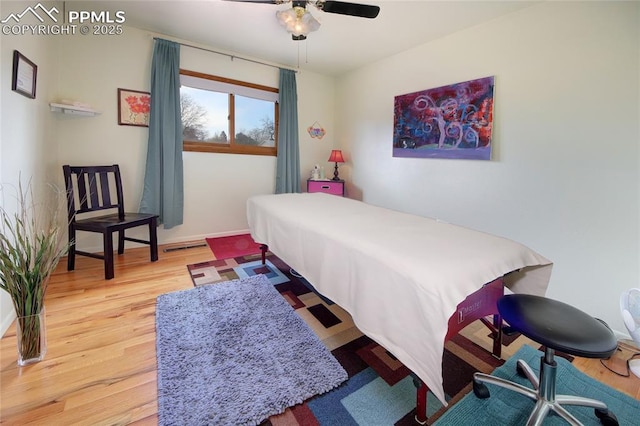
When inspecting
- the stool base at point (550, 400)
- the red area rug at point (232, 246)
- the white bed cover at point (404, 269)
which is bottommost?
the stool base at point (550, 400)

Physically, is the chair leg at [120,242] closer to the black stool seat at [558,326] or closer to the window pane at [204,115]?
the window pane at [204,115]

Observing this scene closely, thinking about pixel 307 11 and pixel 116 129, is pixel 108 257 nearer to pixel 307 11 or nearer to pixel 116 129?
pixel 116 129

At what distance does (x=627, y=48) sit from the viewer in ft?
5.94

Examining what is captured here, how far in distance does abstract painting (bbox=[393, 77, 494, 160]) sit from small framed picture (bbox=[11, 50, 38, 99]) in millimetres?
3282

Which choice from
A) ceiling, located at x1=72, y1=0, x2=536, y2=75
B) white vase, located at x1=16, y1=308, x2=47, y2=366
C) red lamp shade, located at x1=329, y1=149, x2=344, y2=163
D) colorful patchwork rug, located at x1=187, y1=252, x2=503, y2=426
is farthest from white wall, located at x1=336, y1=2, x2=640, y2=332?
white vase, located at x1=16, y1=308, x2=47, y2=366

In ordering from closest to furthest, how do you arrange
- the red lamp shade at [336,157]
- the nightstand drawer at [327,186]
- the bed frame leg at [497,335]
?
the bed frame leg at [497,335] < the nightstand drawer at [327,186] < the red lamp shade at [336,157]

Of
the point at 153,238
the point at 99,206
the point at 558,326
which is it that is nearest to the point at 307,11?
the point at 558,326

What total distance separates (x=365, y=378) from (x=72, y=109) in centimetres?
323

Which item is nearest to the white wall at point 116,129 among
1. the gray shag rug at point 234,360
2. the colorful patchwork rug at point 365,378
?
the gray shag rug at point 234,360

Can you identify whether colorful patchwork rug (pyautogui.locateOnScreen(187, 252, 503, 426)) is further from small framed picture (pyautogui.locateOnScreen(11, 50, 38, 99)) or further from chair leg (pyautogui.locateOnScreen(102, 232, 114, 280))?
small framed picture (pyautogui.locateOnScreen(11, 50, 38, 99))

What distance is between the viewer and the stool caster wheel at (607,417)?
113 centimetres

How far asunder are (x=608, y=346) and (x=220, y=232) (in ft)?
12.1

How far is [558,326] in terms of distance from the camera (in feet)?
3.30

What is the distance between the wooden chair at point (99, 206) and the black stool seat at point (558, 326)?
2805 mm
